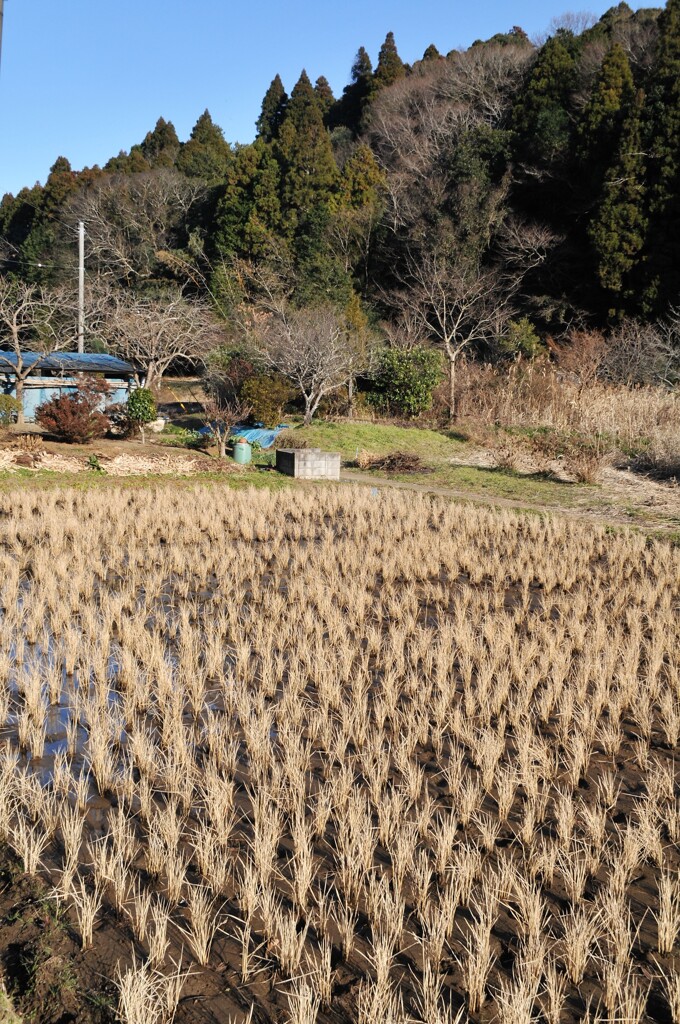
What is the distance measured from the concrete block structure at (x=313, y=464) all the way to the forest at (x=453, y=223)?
23.3ft

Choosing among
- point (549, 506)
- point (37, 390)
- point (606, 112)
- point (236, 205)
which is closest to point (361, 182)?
point (236, 205)

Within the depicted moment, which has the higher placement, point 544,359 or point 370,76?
point 370,76

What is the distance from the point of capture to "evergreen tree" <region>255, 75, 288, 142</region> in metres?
53.9

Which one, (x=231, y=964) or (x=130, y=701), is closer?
(x=231, y=964)

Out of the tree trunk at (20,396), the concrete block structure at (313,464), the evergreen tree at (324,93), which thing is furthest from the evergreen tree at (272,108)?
the concrete block structure at (313,464)

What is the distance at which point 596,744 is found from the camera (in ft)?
15.7

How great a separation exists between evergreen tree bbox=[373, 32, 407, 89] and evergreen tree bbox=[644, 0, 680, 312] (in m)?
23.7

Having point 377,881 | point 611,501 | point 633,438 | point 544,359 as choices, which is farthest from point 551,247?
point 377,881

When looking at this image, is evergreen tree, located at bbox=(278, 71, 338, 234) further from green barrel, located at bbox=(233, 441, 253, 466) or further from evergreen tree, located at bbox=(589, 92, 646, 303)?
green barrel, located at bbox=(233, 441, 253, 466)

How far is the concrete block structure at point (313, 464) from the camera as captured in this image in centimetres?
1546

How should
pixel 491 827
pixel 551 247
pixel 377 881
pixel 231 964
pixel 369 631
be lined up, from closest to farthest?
pixel 231 964, pixel 377 881, pixel 491 827, pixel 369 631, pixel 551 247

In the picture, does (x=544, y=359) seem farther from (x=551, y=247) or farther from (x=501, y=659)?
(x=501, y=659)

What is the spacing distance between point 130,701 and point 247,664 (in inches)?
41.5

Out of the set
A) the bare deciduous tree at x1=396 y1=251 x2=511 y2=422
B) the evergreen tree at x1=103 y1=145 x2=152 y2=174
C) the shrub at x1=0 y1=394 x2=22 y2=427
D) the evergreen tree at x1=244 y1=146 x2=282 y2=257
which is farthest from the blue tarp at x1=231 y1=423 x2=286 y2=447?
the evergreen tree at x1=103 y1=145 x2=152 y2=174
